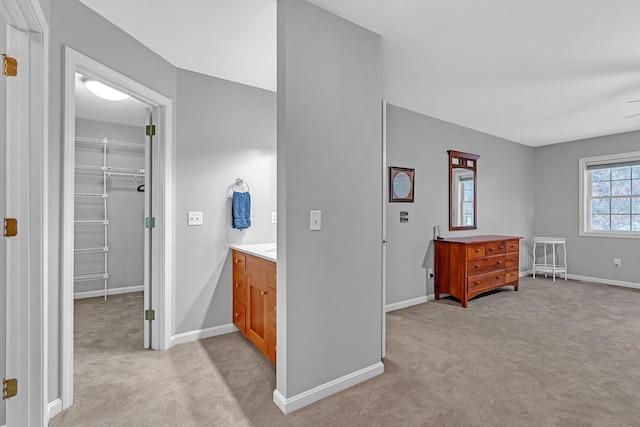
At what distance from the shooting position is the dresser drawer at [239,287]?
2771mm

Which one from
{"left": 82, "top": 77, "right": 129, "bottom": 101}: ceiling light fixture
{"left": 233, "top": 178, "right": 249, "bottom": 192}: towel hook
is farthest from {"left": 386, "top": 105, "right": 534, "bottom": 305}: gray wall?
{"left": 82, "top": 77, "right": 129, "bottom": 101}: ceiling light fixture

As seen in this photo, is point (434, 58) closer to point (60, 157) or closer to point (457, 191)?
point (457, 191)

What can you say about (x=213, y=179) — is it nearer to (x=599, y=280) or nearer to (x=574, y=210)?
(x=574, y=210)

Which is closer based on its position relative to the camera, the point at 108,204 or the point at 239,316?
the point at 239,316

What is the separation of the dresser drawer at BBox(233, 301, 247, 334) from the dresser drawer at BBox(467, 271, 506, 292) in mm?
2792

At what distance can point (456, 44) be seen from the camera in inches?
96.3

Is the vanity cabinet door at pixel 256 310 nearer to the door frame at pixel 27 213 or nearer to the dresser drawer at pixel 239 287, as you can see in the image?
the dresser drawer at pixel 239 287

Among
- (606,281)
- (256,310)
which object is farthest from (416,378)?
(606,281)

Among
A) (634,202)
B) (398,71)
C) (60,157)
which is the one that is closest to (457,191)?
(398,71)

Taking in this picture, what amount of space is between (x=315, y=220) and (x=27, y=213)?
1475mm

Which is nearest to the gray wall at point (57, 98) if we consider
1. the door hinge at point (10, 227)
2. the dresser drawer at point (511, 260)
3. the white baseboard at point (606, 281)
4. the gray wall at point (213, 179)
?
the door hinge at point (10, 227)

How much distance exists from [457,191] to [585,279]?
3.10 metres

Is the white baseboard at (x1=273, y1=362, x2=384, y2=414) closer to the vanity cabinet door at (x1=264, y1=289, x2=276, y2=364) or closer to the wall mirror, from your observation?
the vanity cabinet door at (x1=264, y1=289, x2=276, y2=364)

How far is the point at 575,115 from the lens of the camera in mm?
4152
